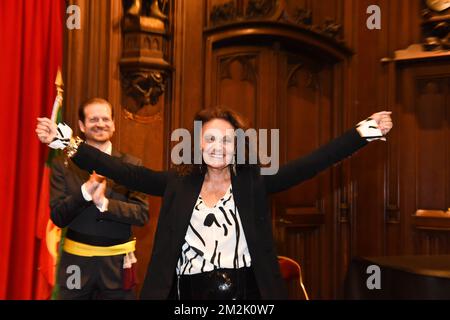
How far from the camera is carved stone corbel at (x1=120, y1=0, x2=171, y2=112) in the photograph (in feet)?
14.6

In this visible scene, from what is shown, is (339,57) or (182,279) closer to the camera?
(182,279)

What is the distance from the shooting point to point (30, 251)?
395 centimetres

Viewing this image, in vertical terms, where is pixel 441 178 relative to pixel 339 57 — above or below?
below

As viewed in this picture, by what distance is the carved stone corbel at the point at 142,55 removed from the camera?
4.46 meters

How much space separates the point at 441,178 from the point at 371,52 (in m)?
1.29

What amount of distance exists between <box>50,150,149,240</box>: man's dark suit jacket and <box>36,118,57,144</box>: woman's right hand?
0.72 m

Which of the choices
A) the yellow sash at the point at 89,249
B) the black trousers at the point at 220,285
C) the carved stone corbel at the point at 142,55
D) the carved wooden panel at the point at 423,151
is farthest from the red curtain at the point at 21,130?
the carved wooden panel at the point at 423,151

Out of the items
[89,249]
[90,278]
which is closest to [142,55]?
[89,249]

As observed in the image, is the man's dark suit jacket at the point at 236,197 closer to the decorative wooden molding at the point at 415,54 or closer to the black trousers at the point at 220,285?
the black trousers at the point at 220,285

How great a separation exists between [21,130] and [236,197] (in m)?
2.02

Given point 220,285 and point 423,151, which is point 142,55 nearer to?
point 220,285

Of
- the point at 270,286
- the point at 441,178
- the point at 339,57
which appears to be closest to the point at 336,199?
the point at 441,178

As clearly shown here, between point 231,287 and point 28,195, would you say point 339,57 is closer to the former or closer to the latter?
point 28,195

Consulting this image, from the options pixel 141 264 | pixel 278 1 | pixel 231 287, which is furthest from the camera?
pixel 278 1
